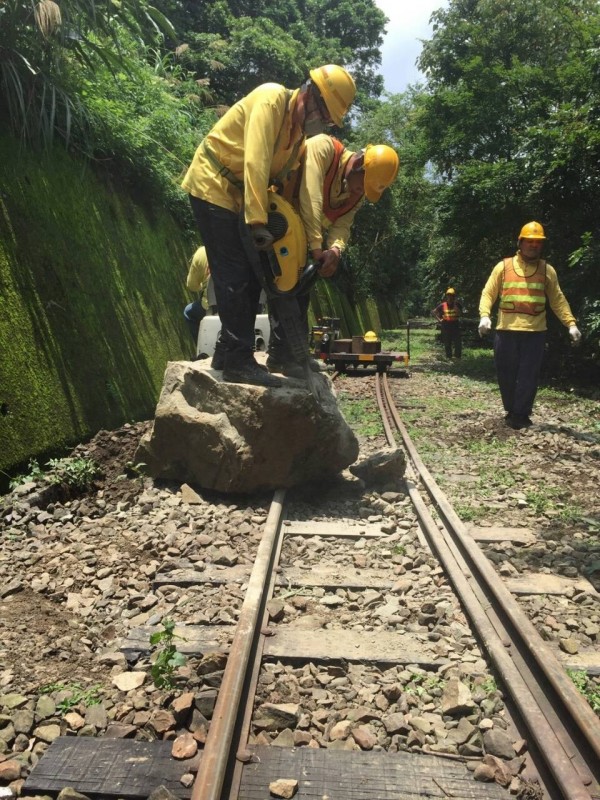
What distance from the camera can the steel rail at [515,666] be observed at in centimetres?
169

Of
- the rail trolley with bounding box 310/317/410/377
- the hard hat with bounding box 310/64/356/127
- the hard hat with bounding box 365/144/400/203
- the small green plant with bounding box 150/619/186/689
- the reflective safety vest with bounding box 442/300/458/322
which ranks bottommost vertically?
the small green plant with bounding box 150/619/186/689

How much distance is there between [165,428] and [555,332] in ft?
28.9

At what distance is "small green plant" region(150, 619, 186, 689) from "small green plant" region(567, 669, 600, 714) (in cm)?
142

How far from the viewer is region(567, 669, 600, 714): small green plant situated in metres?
2.08

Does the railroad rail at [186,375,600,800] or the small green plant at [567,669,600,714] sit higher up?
the railroad rail at [186,375,600,800]

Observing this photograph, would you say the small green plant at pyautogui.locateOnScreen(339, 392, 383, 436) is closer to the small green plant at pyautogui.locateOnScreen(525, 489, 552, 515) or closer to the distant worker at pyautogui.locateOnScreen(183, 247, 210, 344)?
the distant worker at pyautogui.locateOnScreen(183, 247, 210, 344)

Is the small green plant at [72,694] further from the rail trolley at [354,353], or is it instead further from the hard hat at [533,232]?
the rail trolley at [354,353]

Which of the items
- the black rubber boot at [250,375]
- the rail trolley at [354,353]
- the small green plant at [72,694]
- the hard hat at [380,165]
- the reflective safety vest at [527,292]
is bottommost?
the small green plant at [72,694]

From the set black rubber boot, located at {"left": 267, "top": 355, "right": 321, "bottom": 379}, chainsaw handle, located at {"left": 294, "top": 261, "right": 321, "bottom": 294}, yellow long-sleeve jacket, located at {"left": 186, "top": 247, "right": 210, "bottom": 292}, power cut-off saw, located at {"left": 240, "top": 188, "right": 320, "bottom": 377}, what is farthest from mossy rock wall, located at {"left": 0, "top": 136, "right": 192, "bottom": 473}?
chainsaw handle, located at {"left": 294, "top": 261, "right": 321, "bottom": 294}

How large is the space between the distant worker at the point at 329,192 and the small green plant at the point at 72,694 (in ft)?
9.21

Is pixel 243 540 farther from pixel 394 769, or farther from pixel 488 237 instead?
pixel 488 237

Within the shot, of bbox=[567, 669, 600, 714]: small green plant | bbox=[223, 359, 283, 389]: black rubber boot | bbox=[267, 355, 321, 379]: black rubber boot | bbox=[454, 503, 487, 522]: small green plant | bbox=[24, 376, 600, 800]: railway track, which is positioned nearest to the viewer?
bbox=[24, 376, 600, 800]: railway track

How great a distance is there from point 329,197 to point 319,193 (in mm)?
388

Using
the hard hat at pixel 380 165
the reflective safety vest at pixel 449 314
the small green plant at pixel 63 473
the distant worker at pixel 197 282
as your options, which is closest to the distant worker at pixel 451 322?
the reflective safety vest at pixel 449 314
